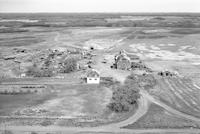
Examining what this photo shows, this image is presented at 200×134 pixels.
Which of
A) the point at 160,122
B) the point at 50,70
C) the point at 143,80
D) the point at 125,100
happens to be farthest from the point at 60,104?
the point at 143,80

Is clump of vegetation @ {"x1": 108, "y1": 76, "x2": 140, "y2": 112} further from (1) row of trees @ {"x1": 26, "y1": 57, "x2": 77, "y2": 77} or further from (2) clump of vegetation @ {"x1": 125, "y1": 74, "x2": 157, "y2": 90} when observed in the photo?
(1) row of trees @ {"x1": 26, "y1": 57, "x2": 77, "y2": 77}

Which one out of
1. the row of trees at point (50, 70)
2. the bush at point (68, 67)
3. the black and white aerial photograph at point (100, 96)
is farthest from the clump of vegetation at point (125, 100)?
the row of trees at point (50, 70)

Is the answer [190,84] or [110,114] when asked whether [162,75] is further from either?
[110,114]

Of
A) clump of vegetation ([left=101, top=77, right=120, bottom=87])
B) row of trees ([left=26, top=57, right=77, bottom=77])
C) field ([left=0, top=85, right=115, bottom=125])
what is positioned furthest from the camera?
row of trees ([left=26, top=57, right=77, bottom=77])

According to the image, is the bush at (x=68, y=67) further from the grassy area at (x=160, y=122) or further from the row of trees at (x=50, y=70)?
the grassy area at (x=160, y=122)

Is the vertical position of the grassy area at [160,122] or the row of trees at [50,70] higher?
the row of trees at [50,70]

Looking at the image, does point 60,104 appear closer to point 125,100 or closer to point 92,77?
point 125,100

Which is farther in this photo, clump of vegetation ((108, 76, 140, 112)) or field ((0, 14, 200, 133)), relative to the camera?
clump of vegetation ((108, 76, 140, 112))

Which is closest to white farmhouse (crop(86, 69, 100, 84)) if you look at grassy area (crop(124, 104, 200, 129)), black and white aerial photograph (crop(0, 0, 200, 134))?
black and white aerial photograph (crop(0, 0, 200, 134))
